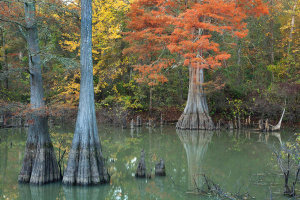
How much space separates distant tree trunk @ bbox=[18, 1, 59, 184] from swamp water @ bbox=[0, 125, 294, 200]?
26 cm

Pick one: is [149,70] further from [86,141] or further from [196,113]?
[86,141]

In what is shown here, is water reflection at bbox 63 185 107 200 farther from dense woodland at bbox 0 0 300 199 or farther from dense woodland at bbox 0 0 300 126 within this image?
dense woodland at bbox 0 0 300 126

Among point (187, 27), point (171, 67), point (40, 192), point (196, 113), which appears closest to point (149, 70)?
point (171, 67)

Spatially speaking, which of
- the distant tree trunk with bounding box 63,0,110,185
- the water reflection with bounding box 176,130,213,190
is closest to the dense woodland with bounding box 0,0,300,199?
the distant tree trunk with bounding box 63,0,110,185

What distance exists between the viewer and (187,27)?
17172 mm

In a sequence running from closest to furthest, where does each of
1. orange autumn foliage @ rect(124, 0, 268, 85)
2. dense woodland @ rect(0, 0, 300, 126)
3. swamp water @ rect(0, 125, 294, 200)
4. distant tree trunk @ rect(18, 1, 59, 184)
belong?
swamp water @ rect(0, 125, 294, 200) → distant tree trunk @ rect(18, 1, 59, 184) → orange autumn foliage @ rect(124, 0, 268, 85) → dense woodland @ rect(0, 0, 300, 126)

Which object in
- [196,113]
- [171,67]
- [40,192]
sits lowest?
[40,192]

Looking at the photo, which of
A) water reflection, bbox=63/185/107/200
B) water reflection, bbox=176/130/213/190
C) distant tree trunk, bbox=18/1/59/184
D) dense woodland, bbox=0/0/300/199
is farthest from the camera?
water reflection, bbox=176/130/213/190

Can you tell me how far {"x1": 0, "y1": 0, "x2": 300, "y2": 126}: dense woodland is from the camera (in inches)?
768

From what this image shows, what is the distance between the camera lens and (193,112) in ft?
62.6

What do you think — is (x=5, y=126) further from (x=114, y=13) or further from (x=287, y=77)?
(x=287, y=77)

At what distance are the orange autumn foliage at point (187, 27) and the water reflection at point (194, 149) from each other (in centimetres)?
358

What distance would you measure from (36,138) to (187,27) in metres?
11.4

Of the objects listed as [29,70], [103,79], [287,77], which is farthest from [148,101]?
[29,70]
